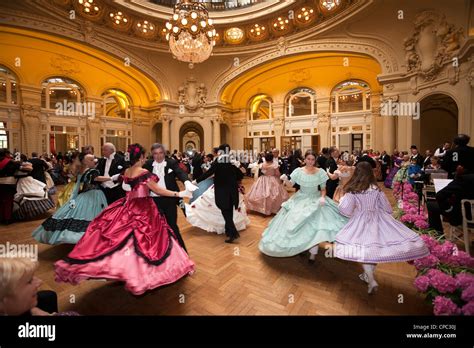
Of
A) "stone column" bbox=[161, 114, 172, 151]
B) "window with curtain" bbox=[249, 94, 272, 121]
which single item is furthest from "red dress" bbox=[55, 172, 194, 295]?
"window with curtain" bbox=[249, 94, 272, 121]

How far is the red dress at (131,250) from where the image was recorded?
2258 mm

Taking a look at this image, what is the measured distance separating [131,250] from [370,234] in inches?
102

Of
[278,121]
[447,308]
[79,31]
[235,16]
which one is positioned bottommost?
[447,308]

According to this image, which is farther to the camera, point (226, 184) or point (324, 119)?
point (324, 119)

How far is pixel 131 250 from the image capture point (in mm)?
2436

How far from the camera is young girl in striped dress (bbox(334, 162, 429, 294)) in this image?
246 cm

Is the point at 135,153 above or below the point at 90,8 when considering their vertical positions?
below

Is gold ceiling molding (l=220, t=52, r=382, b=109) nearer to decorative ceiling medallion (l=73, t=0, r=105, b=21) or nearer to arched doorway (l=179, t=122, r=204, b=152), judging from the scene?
arched doorway (l=179, t=122, r=204, b=152)

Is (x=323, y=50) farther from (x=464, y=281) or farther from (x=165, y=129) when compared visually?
(x=464, y=281)

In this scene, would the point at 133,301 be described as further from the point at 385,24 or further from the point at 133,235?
the point at 385,24

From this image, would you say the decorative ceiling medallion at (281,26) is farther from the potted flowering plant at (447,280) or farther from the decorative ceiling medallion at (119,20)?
the potted flowering plant at (447,280)

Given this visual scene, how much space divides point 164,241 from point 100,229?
2.43 ft

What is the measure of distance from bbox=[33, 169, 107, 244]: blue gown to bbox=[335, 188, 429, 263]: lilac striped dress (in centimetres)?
382

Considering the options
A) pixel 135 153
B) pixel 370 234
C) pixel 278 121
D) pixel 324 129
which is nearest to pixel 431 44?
pixel 324 129
